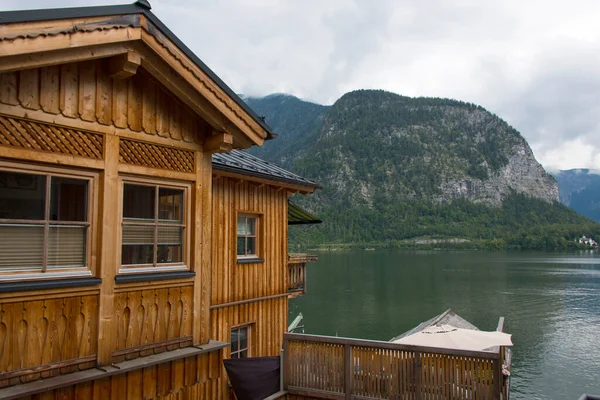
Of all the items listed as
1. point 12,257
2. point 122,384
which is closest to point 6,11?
point 12,257

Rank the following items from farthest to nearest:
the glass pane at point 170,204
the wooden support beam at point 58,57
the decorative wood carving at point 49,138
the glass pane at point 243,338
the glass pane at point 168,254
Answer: the glass pane at point 243,338
the glass pane at point 170,204
the glass pane at point 168,254
the decorative wood carving at point 49,138
the wooden support beam at point 58,57

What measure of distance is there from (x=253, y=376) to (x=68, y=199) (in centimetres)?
646

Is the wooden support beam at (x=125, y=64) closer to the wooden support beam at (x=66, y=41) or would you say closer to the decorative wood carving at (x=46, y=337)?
the wooden support beam at (x=66, y=41)

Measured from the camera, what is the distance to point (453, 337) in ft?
37.1

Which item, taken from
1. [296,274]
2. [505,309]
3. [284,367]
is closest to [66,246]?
[284,367]

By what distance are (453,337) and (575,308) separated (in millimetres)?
50805

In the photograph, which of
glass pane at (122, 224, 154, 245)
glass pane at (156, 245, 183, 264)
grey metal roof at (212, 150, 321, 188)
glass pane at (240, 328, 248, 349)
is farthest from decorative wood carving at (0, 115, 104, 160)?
glass pane at (240, 328, 248, 349)

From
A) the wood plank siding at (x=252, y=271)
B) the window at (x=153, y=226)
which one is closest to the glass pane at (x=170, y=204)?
the window at (x=153, y=226)

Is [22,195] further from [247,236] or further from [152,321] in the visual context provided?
[247,236]

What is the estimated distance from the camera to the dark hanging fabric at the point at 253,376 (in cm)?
1064

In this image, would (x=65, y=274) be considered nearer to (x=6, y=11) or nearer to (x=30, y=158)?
(x=30, y=158)

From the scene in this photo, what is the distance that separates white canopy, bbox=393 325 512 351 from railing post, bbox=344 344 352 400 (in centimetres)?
138

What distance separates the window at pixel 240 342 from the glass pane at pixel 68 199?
21.3 feet

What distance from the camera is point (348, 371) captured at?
32.6ft
